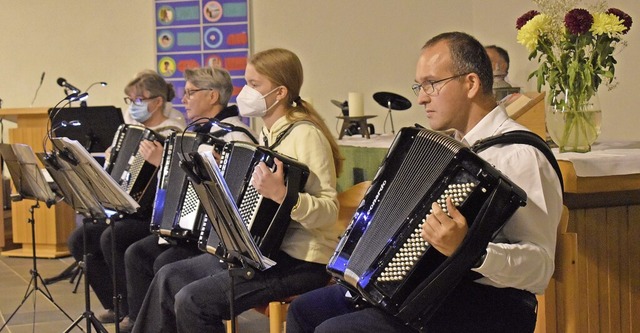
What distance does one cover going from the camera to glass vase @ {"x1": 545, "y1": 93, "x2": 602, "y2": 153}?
333cm

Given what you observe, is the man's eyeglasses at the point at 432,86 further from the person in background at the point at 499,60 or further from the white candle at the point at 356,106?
the white candle at the point at 356,106

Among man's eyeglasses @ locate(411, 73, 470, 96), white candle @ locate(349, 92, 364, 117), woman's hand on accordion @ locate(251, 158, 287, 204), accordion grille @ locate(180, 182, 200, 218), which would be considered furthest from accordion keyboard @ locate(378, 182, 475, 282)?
white candle @ locate(349, 92, 364, 117)

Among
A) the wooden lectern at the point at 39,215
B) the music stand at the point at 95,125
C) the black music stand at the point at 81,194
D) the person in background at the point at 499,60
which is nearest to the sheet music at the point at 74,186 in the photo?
the black music stand at the point at 81,194

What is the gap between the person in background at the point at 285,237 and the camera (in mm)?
3242

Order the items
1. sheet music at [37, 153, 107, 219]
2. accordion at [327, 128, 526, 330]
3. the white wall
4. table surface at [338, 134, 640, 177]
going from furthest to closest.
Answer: the white wall → sheet music at [37, 153, 107, 219] → table surface at [338, 134, 640, 177] → accordion at [327, 128, 526, 330]

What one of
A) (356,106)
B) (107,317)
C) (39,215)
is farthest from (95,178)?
(39,215)

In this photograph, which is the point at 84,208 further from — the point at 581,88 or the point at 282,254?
the point at 581,88

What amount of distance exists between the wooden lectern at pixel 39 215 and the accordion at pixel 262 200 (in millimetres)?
4351

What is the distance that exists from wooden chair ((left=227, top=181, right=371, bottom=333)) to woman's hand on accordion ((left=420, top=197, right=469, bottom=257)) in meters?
1.17

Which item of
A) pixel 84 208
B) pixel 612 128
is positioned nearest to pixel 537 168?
pixel 84 208

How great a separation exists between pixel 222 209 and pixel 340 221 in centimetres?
87

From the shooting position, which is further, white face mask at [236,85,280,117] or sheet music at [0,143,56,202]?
sheet music at [0,143,56,202]

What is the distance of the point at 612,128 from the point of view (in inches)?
264

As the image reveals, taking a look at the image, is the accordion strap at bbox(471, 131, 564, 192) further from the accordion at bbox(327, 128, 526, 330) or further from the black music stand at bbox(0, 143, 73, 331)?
the black music stand at bbox(0, 143, 73, 331)
